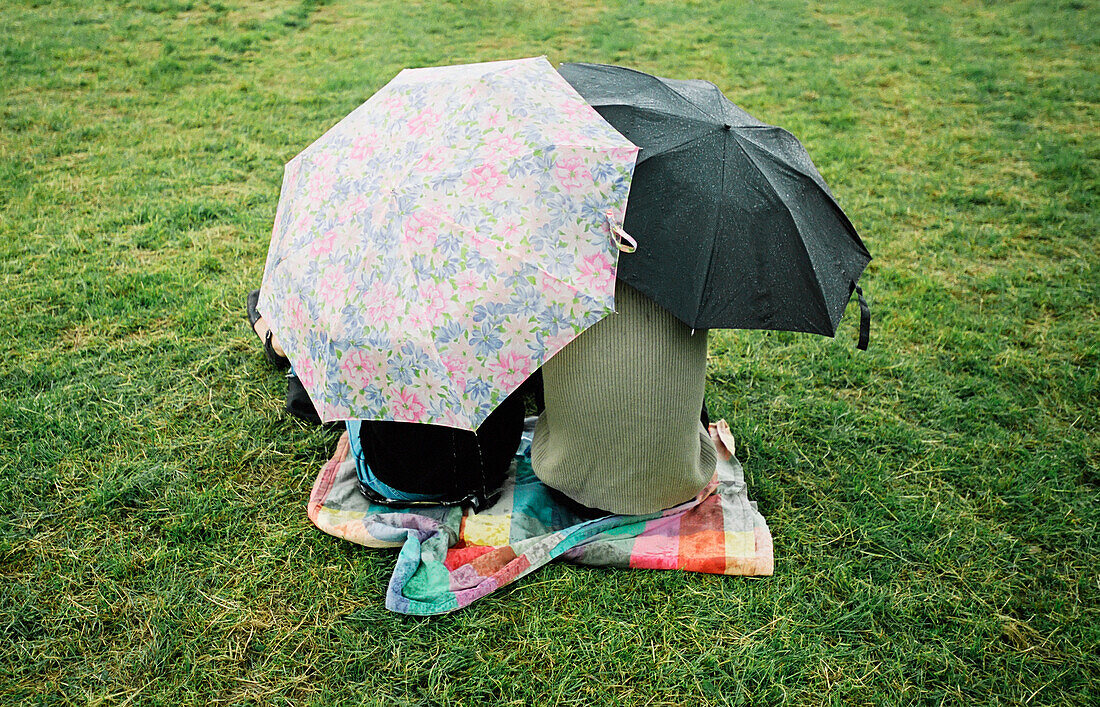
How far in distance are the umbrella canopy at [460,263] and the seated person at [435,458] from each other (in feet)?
1.77

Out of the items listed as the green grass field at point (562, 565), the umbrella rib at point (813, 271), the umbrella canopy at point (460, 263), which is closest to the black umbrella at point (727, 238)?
the umbrella rib at point (813, 271)

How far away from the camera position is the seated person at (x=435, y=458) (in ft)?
8.77

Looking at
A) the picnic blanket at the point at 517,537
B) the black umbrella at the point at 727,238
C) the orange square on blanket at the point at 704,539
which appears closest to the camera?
the black umbrella at the point at 727,238

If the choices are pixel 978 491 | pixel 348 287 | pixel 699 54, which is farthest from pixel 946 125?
pixel 348 287

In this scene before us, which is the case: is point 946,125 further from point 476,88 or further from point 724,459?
point 476,88

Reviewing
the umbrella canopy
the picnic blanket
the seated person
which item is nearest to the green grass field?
the picnic blanket

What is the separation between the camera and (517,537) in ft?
9.02

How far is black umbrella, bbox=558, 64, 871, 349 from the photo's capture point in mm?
2148

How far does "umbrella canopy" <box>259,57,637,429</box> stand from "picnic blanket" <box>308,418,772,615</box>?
720 millimetres

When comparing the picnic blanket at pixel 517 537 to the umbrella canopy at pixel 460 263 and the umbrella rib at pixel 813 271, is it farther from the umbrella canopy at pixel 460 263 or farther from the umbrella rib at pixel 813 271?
the umbrella rib at pixel 813 271

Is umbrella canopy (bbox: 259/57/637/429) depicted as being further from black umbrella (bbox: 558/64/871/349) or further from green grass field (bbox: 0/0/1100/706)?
green grass field (bbox: 0/0/1100/706)

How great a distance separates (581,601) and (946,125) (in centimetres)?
533

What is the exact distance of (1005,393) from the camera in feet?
11.6

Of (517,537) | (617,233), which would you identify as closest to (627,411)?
(617,233)
